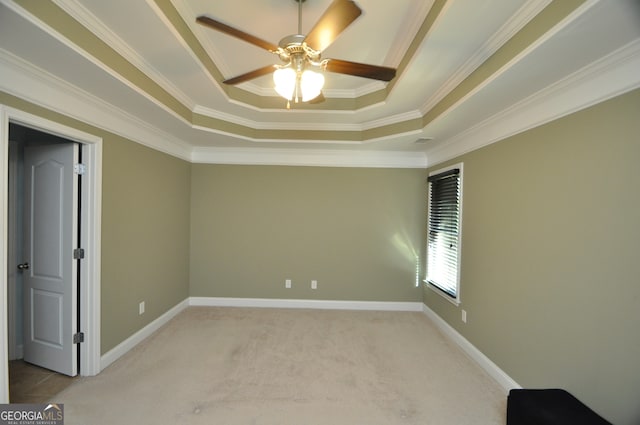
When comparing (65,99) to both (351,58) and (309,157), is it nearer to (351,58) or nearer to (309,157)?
(351,58)

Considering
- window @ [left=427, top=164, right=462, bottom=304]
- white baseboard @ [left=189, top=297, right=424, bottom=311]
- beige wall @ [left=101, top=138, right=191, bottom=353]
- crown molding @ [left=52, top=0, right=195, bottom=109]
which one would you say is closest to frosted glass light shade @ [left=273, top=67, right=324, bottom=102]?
crown molding @ [left=52, top=0, right=195, bottom=109]

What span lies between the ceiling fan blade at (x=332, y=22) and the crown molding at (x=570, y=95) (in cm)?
153

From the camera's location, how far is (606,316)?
5.02 ft

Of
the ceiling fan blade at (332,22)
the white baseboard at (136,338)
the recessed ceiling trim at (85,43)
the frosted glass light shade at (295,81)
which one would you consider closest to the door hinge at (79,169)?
the recessed ceiling trim at (85,43)

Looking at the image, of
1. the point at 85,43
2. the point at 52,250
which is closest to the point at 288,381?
the point at 52,250

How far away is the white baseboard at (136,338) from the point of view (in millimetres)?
2459

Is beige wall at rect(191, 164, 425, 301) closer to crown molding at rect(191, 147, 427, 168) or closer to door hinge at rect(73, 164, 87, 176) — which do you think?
crown molding at rect(191, 147, 427, 168)

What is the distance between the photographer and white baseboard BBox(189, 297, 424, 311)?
4.01 metres

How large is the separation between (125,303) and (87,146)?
159 cm

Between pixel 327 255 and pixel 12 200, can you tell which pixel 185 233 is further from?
pixel 327 255

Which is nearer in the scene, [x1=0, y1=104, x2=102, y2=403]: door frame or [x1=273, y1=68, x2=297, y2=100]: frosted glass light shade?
[x1=273, y1=68, x2=297, y2=100]: frosted glass light shade

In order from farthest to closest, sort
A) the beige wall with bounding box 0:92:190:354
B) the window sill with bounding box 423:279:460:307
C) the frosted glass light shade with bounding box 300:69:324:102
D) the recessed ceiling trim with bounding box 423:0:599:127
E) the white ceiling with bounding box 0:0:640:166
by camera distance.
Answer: the window sill with bounding box 423:279:460:307, the beige wall with bounding box 0:92:190:354, the frosted glass light shade with bounding box 300:69:324:102, the white ceiling with bounding box 0:0:640:166, the recessed ceiling trim with bounding box 423:0:599:127

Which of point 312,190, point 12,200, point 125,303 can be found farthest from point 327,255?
point 12,200

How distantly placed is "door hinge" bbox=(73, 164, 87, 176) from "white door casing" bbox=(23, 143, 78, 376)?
0.9 inches
